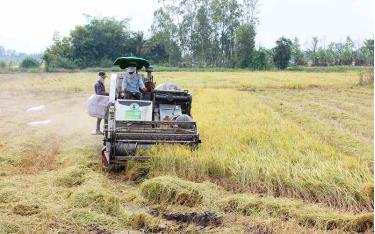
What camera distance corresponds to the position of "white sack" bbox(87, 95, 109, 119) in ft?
32.7

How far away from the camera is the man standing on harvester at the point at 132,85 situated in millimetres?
9547

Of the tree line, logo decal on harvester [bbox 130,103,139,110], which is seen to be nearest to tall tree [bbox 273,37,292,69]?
the tree line

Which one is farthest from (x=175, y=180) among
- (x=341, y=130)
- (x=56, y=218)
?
Result: (x=341, y=130)

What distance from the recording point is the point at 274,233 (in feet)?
17.3

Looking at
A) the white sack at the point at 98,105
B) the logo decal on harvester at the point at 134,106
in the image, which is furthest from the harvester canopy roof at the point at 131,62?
the logo decal on harvester at the point at 134,106

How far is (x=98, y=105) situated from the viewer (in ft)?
32.8

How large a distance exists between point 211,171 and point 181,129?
108 centimetres

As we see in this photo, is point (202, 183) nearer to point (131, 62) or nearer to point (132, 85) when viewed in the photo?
point (132, 85)

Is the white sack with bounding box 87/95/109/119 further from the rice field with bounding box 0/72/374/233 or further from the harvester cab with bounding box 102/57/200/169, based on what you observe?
the rice field with bounding box 0/72/374/233

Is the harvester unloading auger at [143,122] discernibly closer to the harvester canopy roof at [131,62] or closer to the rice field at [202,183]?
Answer: the harvester canopy roof at [131,62]

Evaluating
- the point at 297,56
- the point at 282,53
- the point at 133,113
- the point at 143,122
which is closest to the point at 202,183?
the point at 143,122

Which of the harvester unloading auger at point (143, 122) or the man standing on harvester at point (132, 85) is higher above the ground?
the man standing on harvester at point (132, 85)

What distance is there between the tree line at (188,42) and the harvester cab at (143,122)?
154ft

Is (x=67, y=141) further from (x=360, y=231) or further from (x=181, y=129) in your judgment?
(x=360, y=231)
